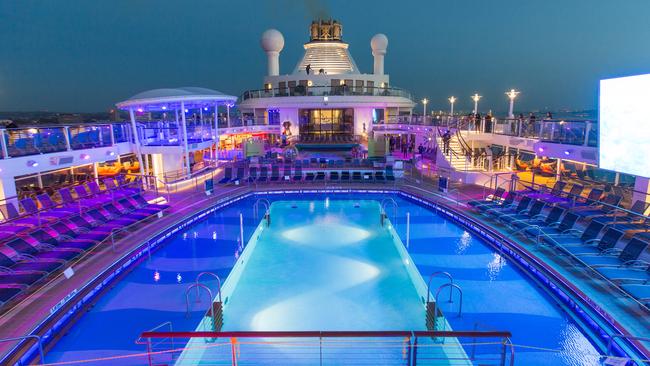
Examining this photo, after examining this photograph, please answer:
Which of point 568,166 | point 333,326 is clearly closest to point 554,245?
point 333,326

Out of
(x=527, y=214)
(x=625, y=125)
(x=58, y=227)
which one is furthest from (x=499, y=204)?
(x=58, y=227)

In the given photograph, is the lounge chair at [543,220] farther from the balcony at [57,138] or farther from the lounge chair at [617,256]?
the balcony at [57,138]

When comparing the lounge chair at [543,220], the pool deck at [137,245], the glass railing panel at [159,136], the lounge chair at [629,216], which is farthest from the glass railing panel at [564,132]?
the glass railing panel at [159,136]

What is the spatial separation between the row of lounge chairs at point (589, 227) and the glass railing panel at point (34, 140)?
423 inches

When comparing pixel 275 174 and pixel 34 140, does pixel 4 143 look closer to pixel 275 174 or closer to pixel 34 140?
pixel 34 140

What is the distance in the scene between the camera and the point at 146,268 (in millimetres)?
7344

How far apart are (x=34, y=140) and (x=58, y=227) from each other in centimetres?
348

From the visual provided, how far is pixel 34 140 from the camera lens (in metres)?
9.46

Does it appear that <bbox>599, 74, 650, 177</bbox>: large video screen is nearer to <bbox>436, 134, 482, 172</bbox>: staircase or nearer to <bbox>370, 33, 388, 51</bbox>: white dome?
<bbox>436, 134, 482, 172</bbox>: staircase

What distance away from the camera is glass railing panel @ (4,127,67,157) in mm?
8859

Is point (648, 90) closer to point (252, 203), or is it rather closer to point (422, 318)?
point (422, 318)

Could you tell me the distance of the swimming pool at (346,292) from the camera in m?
4.95

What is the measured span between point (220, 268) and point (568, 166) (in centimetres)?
1523

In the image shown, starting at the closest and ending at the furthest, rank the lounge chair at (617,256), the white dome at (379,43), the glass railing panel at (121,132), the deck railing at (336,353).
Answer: the deck railing at (336,353)
the lounge chair at (617,256)
the glass railing panel at (121,132)
the white dome at (379,43)
